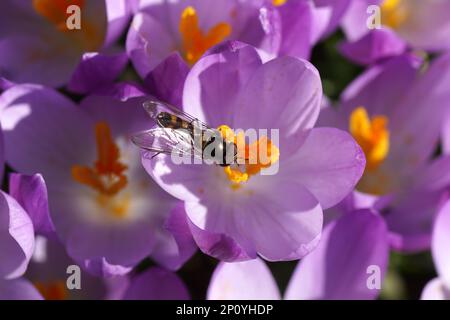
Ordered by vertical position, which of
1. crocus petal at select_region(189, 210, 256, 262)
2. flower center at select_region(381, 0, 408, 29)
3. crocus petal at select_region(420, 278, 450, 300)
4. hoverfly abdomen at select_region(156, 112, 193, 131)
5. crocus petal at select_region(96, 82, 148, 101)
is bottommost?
crocus petal at select_region(420, 278, 450, 300)

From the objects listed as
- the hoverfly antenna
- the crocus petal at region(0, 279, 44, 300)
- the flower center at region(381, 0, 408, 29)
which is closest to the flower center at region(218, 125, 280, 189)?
the hoverfly antenna

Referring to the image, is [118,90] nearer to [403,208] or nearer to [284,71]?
[284,71]

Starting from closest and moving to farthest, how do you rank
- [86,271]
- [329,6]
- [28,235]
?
[28,235] → [86,271] → [329,6]

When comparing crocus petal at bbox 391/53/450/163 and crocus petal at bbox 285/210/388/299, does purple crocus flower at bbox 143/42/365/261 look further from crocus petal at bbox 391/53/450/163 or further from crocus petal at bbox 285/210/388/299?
crocus petal at bbox 391/53/450/163

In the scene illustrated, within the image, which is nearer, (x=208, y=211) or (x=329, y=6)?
(x=208, y=211)

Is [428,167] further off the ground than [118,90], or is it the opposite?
[118,90]

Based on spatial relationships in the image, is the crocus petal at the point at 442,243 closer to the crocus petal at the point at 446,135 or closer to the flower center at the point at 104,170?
the crocus petal at the point at 446,135

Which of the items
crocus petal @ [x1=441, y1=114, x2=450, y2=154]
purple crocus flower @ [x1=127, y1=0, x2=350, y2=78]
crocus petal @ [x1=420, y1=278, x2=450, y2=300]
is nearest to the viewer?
purple crocus flower @ [x1=127, y1=0, x2=350, y2=78]
